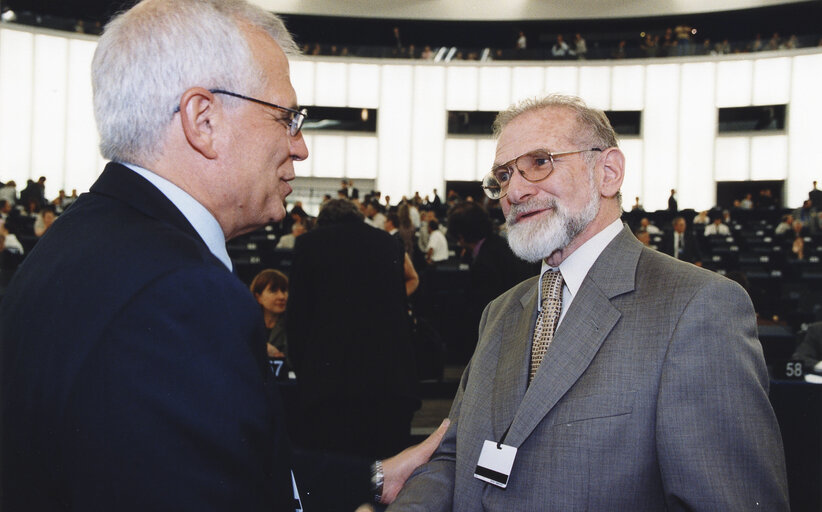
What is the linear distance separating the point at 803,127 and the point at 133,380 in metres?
24.5

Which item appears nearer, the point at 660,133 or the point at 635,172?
the point at 660,133

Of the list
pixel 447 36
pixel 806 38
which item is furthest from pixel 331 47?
pixel 806 38

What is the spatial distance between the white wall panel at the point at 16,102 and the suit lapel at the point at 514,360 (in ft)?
70.2

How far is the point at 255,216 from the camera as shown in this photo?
1265 millimetres

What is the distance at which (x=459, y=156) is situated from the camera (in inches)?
929

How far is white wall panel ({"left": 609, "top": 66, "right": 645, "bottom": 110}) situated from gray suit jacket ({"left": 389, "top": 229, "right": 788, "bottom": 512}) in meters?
22.5

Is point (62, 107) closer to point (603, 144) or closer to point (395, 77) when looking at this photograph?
point (395, 77)

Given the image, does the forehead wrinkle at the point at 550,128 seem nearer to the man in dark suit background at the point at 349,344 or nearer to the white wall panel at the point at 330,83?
the man in dark suit background at the point at 349,344

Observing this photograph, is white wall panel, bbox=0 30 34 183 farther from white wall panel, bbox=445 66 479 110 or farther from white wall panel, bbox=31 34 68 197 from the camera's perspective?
white wall panel, bbox=445 66 479 110

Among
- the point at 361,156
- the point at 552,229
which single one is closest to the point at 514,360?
the point at 552,229

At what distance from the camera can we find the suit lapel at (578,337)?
1.60 meters

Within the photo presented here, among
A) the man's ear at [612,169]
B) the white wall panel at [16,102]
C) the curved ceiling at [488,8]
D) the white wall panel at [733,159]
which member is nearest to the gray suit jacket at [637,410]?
the man's ear at [612,169]

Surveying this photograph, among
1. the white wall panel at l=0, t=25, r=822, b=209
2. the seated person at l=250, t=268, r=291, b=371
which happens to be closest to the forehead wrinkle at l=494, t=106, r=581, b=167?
the seated person at l=250, t=268, r=291, b=371

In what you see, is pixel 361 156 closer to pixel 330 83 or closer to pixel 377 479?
pixel 330 83
